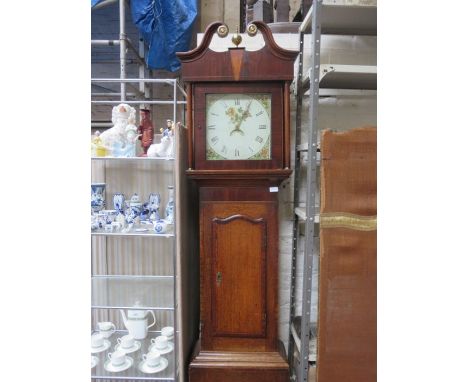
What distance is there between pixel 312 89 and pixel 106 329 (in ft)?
4.96

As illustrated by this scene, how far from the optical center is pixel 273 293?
1368mm

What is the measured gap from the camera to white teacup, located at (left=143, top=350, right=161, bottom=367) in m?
1.53

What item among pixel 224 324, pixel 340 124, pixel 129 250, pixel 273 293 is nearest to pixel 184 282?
pixel 224 324

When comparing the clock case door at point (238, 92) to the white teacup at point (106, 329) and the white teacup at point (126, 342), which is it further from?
the white teacup at point (106, 329)

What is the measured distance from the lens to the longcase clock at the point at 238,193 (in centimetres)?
130

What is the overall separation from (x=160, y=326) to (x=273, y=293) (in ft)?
2.66

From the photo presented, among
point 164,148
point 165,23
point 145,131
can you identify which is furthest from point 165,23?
point 164,148

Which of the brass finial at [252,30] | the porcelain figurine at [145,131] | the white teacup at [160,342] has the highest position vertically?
the brass finial at [252,30]

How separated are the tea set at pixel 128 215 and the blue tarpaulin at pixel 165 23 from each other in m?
0.75

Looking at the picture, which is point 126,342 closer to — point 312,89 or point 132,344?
point 132,344

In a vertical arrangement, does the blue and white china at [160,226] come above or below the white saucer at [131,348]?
above

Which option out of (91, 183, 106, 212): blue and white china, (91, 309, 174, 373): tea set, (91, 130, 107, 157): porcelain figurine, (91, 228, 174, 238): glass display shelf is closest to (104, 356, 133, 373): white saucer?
(91, 309, 174, 373): tea set

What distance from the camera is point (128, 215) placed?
160cm

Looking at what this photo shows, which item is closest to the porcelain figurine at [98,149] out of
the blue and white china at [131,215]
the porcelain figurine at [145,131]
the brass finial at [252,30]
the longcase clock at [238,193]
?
the porcelain figurine at [145,131]
